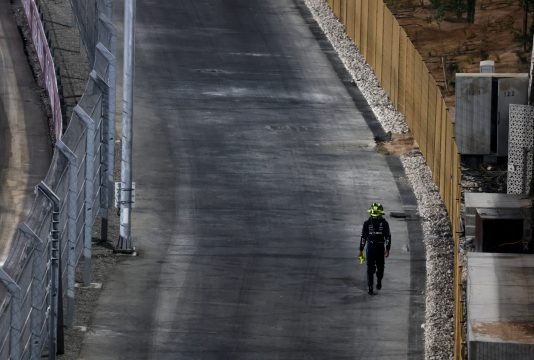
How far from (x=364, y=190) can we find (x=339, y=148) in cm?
281

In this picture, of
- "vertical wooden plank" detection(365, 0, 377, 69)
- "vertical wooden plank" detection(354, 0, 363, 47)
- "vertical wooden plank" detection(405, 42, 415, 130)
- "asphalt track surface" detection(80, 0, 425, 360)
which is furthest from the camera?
"vertical wooden plank" detection(354, 0, 363, 47)

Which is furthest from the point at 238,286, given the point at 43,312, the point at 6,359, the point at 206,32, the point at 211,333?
the point at 206,32

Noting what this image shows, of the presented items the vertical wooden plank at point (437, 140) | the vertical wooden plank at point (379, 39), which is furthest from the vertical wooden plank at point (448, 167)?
the vertical wooden plank at point (379, 39)

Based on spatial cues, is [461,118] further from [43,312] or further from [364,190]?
[43,312]

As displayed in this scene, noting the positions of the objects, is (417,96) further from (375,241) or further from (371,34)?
(375,241)

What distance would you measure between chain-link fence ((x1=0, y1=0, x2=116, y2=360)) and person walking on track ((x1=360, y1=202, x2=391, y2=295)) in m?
4.27

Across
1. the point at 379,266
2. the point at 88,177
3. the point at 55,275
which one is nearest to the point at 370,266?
the point at 379,266

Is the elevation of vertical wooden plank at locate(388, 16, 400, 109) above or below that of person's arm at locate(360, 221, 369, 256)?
above

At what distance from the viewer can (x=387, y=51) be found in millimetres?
36500

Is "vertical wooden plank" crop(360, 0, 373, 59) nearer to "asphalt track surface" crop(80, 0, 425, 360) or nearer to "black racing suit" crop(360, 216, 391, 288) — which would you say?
"asphalt track surface" crop(80, 0, 425, 360)

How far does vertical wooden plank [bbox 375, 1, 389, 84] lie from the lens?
121ft

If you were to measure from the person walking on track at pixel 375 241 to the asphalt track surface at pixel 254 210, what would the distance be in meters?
0.46

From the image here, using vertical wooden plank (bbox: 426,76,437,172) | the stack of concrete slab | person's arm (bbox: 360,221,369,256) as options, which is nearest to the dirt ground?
vertical wooden plank (bbox: 426,76,437,172)

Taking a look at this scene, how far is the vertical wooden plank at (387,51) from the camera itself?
1422 inches
